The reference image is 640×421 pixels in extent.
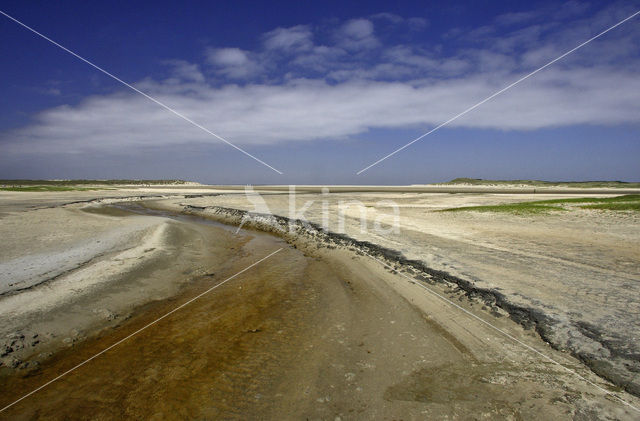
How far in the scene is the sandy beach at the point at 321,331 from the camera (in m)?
4.01

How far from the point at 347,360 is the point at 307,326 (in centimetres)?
141

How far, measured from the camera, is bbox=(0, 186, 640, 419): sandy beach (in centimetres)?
401

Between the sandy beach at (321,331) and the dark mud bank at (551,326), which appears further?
the dark mud bank at (551,326)

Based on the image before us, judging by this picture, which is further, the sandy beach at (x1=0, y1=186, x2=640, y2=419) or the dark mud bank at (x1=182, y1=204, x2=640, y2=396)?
the dark mud bank at (x1=182, y1=204, x2=640, y2=396)

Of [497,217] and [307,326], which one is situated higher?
[497,217]

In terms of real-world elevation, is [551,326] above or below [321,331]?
above

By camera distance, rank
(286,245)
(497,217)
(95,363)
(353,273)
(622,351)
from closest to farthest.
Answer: (622,351) → (95,363) → (353,273) → (286,245) → (497,217)

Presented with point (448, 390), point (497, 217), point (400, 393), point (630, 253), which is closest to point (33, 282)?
point (400, 393)

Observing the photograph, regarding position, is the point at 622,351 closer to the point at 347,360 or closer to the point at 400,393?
the point at 400,393

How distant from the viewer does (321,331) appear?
5.91 metres

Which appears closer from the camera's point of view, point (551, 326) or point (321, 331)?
point (551, 326)

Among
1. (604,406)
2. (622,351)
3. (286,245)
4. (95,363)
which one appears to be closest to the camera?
(604,406)

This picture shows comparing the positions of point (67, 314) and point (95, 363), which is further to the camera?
point (67, 314)

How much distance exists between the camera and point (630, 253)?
9945mm
